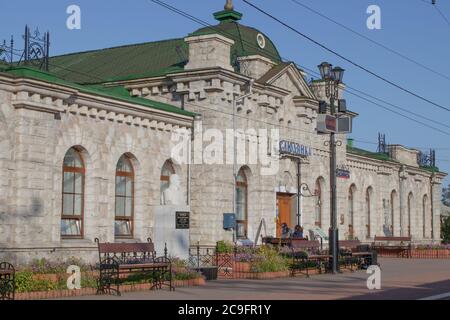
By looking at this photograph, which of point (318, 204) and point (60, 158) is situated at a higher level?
point (60, 158)

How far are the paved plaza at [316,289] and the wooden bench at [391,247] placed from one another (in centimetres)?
1551

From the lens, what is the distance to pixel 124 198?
25297 mm

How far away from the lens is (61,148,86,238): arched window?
22969 millimetres

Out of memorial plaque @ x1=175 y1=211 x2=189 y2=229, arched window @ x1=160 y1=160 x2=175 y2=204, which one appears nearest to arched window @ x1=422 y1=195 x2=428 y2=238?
arched window @ x1=160 y1=160 x2=175 y2=204

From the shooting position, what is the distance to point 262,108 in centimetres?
3056

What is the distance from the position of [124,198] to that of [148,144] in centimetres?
202

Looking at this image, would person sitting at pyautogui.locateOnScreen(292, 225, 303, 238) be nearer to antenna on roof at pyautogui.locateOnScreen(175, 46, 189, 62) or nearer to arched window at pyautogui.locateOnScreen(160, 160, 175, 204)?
arched window at pyautogui.locateOnScreen(160, 160, 175, 204)

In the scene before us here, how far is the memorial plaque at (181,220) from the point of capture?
76.1 feet

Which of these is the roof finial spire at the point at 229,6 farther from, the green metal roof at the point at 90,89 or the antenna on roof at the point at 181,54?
the green metal roof at the point at 90,89

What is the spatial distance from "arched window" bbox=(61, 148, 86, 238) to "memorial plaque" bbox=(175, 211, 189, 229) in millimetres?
2877

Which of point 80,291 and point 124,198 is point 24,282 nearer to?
point 80,291

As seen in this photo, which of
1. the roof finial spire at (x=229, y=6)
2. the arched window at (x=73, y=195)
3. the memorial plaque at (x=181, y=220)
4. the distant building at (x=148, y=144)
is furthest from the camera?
the roof finial spire at (x=229, y=6)

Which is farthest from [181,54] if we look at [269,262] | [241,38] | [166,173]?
[269,262]

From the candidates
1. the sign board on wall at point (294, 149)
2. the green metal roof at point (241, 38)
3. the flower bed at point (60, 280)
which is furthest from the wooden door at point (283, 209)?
the flower bed at point (60, 280)
